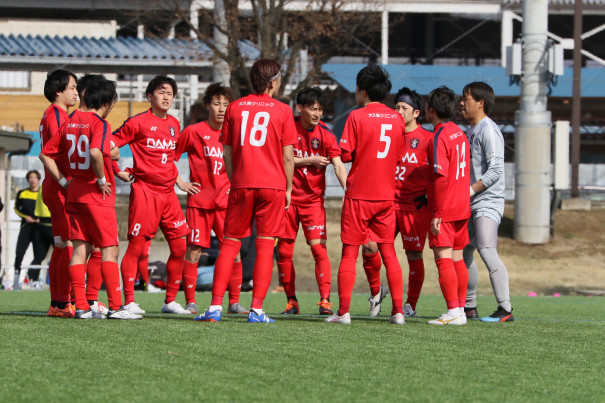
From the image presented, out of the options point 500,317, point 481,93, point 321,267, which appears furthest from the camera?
point 321,267

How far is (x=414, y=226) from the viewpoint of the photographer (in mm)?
8711

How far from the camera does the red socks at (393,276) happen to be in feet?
25.9

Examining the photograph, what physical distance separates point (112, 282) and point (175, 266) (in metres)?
1.48

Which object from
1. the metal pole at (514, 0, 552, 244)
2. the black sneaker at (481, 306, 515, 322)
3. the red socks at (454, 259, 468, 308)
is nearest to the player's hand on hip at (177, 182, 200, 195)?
the red socks at (454, 259, 468, 308)

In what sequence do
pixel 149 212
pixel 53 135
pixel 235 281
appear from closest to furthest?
1. pixel 53 135
2. pixel 149 212
3. pixel 235 281

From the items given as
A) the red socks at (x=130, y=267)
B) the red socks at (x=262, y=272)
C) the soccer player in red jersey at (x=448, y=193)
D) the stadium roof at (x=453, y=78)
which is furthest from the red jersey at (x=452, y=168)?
the stadium roof at (x=453, y=78)

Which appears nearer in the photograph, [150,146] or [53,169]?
[53,169]

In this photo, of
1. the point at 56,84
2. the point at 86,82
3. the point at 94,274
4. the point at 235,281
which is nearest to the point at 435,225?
the point at 235,281

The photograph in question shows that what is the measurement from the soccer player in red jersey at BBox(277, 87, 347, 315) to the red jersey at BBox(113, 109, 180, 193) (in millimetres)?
1313

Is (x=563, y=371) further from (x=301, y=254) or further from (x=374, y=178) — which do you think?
(x=301, y=254)

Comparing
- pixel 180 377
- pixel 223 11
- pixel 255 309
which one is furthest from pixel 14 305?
pixel 223 11

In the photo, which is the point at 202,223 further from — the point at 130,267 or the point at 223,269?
the point at 223,269

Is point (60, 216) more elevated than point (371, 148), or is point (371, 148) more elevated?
point (371, 148)

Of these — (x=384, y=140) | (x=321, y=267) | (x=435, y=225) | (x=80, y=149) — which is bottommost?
(x=321, y=267)
